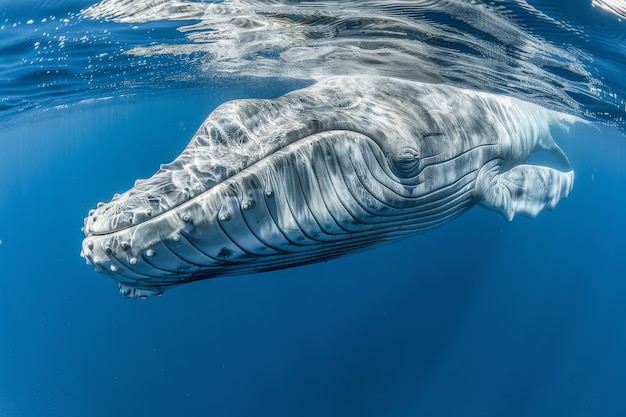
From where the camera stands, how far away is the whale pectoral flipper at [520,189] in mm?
5625

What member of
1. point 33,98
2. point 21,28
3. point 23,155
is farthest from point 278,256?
point 23,155

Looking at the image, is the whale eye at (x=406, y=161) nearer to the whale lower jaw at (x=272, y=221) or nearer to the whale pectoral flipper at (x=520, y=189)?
the whale lower jaw at (x=272, y=221)

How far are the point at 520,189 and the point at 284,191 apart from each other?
4.78 metres

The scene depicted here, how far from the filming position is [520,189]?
6734mm

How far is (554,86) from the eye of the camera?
1033 cm

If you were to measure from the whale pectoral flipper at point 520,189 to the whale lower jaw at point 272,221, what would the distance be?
2076 mm

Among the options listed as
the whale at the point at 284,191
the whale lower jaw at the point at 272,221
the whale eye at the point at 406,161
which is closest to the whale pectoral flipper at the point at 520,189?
the whale at the point at 284,191

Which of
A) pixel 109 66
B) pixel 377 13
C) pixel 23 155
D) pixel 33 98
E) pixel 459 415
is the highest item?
pixel 377 13

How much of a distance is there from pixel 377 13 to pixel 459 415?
63.1 ft

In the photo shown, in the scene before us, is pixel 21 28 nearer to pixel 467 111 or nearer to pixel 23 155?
pixel 467 111

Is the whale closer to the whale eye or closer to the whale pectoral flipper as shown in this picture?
the whale eye

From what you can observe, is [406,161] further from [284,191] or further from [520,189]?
[520,189]

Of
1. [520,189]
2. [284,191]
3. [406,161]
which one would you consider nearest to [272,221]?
[284,191]

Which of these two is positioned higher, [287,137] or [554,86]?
[287,137]
